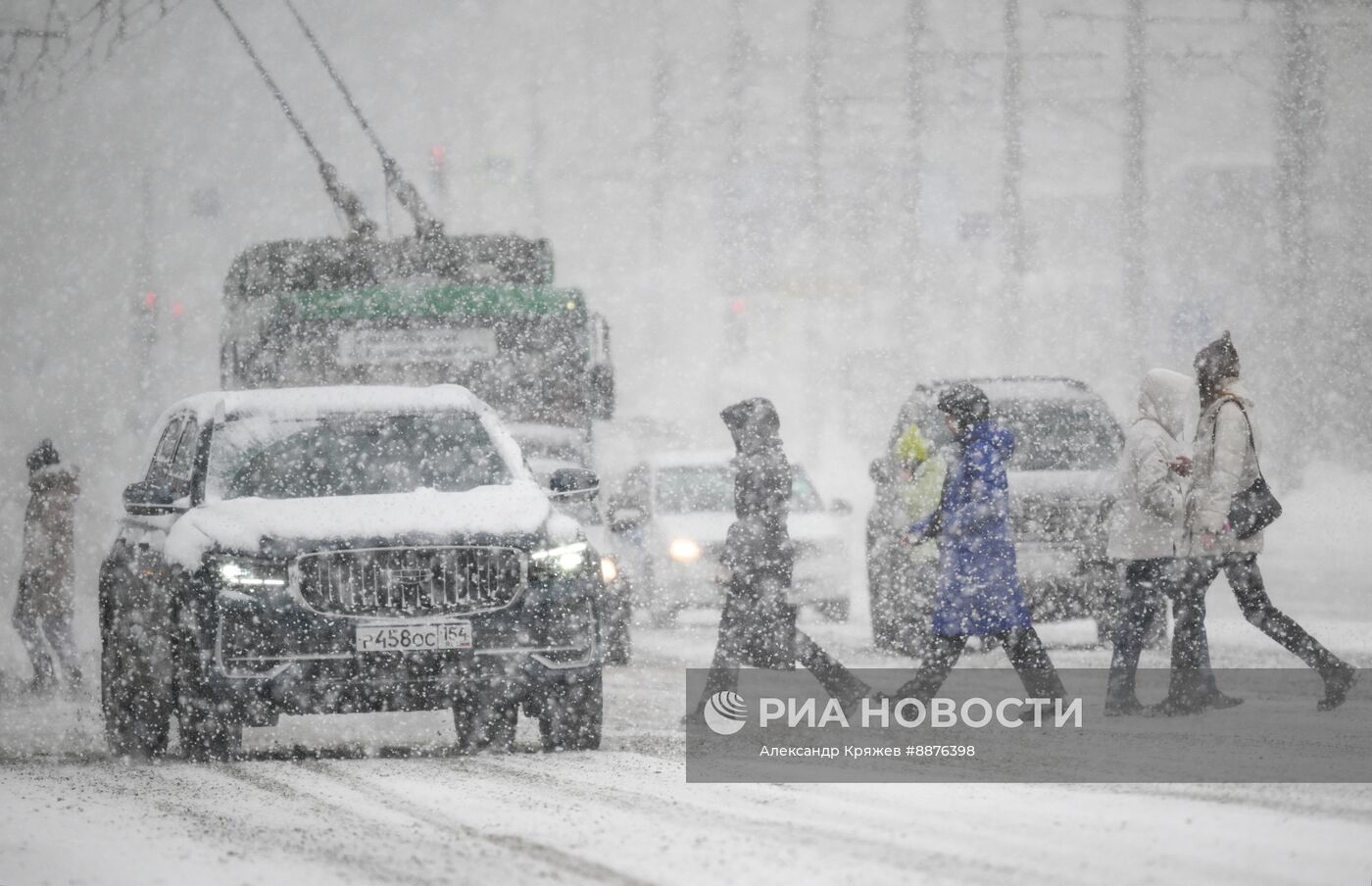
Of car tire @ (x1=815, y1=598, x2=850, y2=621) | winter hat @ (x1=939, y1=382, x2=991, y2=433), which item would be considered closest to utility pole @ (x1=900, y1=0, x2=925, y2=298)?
car tire @ (x1=815, y1=598, x2=850, y2=621)

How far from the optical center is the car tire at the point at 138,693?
9469 millimetres

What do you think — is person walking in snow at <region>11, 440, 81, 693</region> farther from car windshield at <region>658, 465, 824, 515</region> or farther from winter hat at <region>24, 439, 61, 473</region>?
car windshield at <region>658, 465, 824, 515</region>

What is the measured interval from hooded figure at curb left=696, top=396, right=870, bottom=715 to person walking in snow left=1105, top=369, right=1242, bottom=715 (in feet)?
4.12

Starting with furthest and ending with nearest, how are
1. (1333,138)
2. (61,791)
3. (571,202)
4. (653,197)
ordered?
(571,202)
(653,197)
(1333,138)
(61,791)

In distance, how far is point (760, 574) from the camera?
33.9 feet

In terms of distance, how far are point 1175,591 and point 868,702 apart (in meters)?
1.59

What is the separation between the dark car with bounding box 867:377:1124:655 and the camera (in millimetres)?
14359

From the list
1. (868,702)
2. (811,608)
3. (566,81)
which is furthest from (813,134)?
(868,702)

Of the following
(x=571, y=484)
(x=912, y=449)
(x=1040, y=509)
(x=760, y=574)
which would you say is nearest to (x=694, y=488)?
(x=912, y=449)

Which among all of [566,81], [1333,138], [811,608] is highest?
[566,81]

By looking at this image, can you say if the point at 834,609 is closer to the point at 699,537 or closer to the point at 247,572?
the point at 699,537

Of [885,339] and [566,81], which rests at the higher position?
[566,81]

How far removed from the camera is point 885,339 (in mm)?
49188

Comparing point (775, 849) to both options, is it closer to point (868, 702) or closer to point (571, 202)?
point (868, 702)
